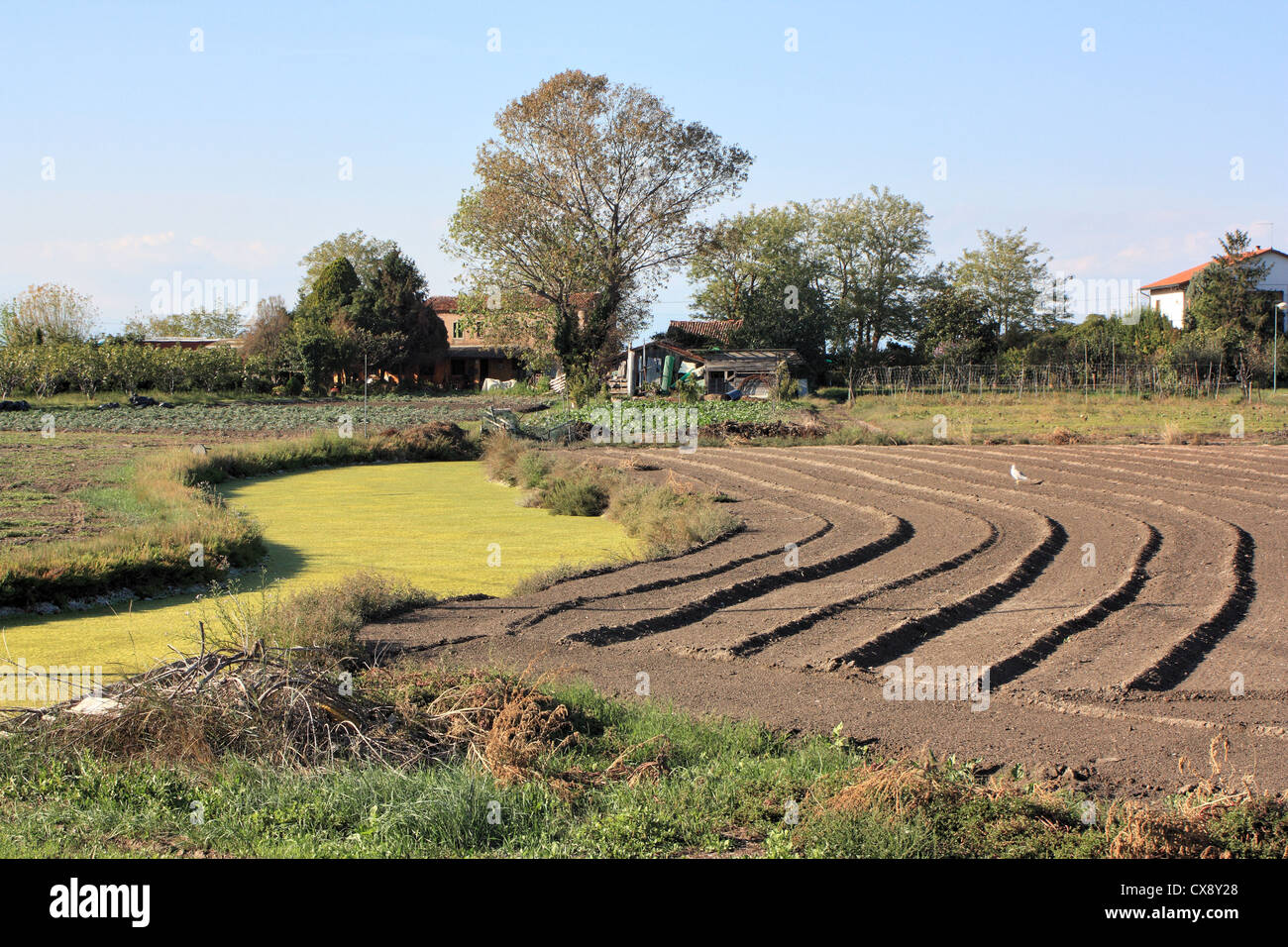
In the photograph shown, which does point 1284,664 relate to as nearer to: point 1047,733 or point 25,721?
point 1047,733

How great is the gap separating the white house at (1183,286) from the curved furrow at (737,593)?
49.0 m

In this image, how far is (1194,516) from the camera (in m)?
16.0

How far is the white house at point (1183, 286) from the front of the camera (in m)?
58.8

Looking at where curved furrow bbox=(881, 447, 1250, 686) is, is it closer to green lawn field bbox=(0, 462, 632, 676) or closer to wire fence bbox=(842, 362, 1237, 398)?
green lawn field bbox=(0, 462, 632, 676)

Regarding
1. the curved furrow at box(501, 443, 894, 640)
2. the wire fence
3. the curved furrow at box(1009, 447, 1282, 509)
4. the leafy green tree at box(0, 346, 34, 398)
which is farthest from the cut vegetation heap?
the leafy green tree at box(0, 346, 34, 398)

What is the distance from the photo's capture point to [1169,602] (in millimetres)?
10359

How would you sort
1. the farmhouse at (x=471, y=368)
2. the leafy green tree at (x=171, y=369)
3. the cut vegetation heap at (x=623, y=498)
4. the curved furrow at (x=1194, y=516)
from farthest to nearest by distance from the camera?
the farmhouse at (x=471, y=368) → the leafy green tree at (x=171, y=369) → the cut vegetation heap at (x=623, y=498) → the curved furrow at (x=1194, y=516)

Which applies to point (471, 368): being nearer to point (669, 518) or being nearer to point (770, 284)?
point (770, 284)

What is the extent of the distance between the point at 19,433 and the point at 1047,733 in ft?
106

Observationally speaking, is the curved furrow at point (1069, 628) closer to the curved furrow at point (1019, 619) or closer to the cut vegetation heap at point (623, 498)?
the curved furrow at point (1019, 619)

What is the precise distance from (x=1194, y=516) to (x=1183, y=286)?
5408cm

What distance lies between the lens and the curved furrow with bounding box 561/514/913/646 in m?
9.04

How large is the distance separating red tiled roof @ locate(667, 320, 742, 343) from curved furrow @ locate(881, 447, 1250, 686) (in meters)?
30.8

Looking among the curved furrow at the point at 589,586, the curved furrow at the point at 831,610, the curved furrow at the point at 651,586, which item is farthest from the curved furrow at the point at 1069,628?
the curved furrow at the point at 651,586
